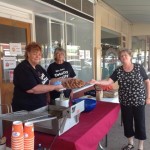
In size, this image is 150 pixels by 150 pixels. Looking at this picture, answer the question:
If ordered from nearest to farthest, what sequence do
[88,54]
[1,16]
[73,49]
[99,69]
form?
[1,16] < [73,49] < [88,54] < [99,69]

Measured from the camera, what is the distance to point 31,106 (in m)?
1.99

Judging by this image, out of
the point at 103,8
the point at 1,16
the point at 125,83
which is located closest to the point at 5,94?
the point at 1,16

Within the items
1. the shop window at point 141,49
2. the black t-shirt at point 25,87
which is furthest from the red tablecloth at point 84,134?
the shop window at point 141,49

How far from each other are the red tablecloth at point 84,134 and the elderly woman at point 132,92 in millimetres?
485

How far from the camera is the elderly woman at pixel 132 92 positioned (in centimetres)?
263

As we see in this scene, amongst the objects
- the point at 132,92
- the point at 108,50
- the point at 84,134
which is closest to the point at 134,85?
the point at 132,92

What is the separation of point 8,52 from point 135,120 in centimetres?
211

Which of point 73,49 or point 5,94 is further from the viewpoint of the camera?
point 73,49

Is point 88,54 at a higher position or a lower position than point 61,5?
lower

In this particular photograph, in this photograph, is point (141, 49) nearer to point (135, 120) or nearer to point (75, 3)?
point (75, 3)

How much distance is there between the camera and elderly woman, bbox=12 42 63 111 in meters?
1.95

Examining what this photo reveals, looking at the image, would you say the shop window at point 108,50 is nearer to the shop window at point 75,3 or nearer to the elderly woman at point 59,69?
the shop window at point 75,3

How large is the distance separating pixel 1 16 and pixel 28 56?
1365 mm

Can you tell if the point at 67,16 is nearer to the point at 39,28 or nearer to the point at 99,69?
the point at 39,28
